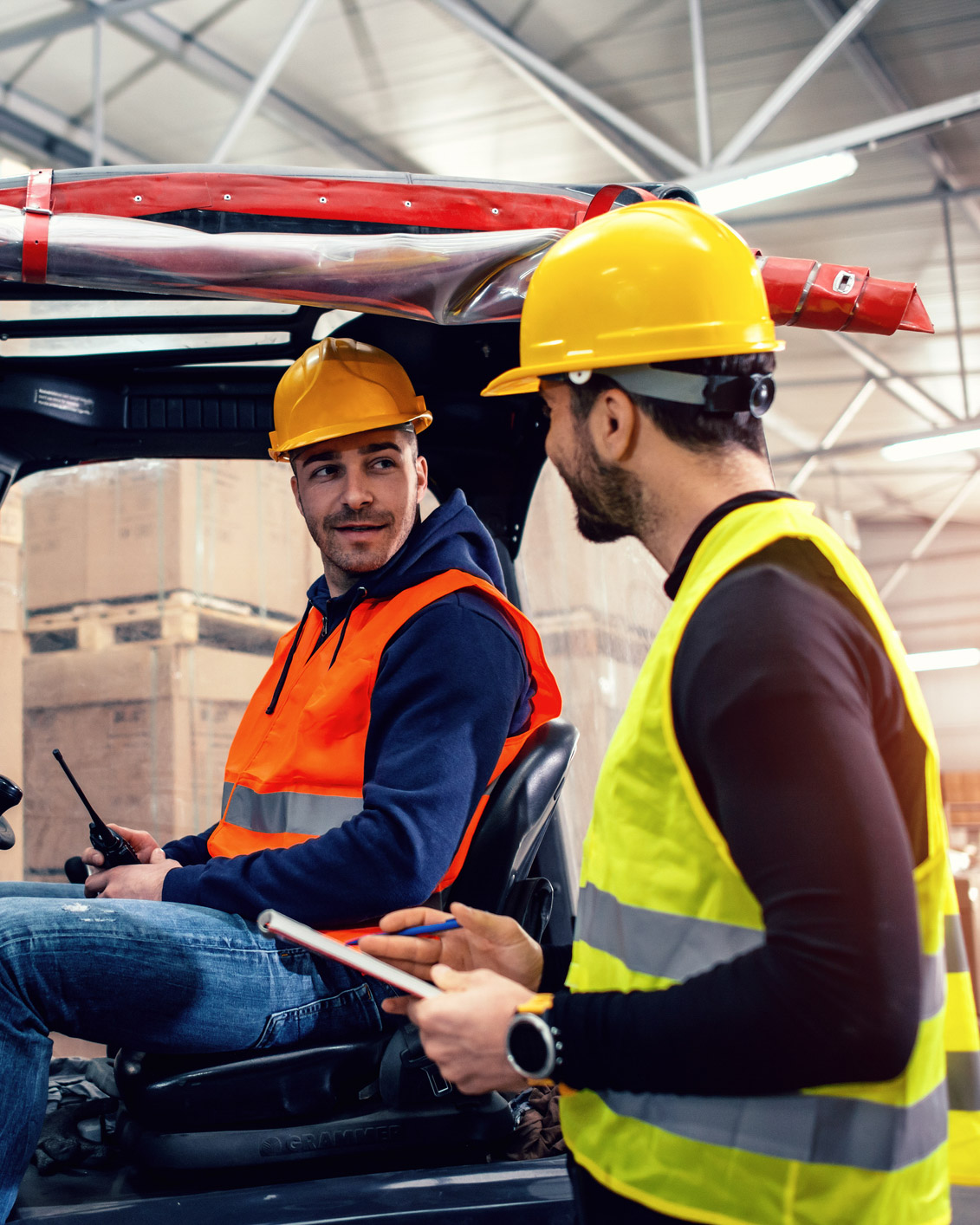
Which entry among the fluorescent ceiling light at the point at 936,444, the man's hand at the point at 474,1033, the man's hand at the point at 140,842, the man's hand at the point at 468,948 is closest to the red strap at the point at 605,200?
the man's hand at the point at 468,948

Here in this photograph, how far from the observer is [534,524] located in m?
3.91

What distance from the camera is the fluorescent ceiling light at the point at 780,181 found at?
5613mm

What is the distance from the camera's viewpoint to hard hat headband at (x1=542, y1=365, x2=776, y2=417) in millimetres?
1074

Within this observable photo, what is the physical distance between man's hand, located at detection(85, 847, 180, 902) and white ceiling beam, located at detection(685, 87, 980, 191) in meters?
4.90

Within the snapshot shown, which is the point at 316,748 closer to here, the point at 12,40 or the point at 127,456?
the point at 127,456

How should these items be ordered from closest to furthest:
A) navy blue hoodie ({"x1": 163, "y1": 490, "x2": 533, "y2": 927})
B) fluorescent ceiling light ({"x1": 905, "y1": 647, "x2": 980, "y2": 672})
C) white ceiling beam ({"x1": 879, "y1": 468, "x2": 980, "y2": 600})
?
1. navy blue hoodie ({"x1": 163, "y1": 490, "x2": 533, "y2": 927})
2. white ceiling beam ({"x1": 879, "y1": 468, "x2": 980, "y2": 600})
3. fluorescent ceiling light ({"x1": 905, "y1": 647, "x2": 980, "y2": 672})

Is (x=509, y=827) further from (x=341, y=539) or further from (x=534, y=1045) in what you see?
(x=534, y=1045)

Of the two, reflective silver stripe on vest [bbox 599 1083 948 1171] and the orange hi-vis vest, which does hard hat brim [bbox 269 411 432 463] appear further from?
reflective silver stripe on vest [bbox 599 1083 948 1171]

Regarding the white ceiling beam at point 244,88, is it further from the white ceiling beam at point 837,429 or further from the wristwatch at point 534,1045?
the white ceiling beam at point 837,429

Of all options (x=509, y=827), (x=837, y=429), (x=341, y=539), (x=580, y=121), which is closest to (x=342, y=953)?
(x=509, y=827)

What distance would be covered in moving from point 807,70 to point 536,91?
5.38 ft

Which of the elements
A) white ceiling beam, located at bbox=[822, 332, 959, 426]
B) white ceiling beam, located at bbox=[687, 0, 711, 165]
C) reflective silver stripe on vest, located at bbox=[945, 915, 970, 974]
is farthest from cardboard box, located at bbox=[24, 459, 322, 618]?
white ceiling beam, located at bbox=[822, 332, 959, 426]

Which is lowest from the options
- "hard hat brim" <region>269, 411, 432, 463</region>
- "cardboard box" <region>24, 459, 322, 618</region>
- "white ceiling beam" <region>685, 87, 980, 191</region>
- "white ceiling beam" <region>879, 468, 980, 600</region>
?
"hard hat brim" <region>269, 411, 432, 463</region>

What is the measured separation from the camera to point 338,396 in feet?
6.86
